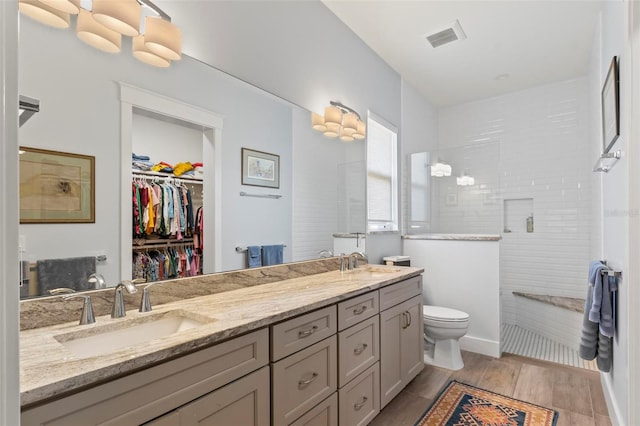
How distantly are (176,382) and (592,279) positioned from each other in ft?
7.25

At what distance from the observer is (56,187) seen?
116 cm

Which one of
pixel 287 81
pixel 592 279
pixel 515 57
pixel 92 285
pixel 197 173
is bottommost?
pixel 592 279

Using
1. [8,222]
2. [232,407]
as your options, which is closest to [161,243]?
[232,407]

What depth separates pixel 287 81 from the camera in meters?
2.19

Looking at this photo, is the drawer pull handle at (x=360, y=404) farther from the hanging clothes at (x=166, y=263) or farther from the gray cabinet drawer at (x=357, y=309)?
the hanging clothes at (x=166, y=263)

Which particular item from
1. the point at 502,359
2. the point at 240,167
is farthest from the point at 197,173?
the point at 502,359

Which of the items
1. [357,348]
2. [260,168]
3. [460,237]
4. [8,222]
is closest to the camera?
[8,222]

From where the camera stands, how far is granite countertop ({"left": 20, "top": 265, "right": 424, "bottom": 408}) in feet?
2.54

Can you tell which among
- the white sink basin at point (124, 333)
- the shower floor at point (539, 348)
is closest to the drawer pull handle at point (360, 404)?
the white sink basin at point (124, 333)

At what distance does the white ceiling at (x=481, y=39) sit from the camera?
2.50 meters

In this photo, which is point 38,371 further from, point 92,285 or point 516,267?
point 516,267

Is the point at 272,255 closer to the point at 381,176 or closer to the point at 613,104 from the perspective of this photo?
the point at 381,176

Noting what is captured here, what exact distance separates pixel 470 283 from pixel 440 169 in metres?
1.39

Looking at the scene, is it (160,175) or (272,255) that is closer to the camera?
(160,175)
